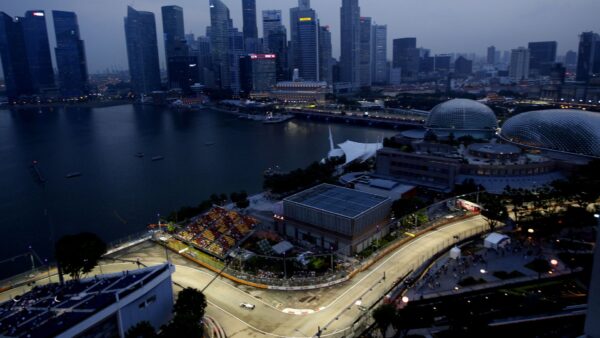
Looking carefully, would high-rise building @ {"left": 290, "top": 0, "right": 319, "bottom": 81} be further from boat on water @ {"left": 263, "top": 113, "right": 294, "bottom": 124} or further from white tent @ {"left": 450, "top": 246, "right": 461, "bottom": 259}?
white tent @ {"left": 450, "top": 246, "right": 461, "bottom": 259}

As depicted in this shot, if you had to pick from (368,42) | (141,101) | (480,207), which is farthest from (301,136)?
(368,42)

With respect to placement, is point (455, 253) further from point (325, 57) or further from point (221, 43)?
point (221, 43)

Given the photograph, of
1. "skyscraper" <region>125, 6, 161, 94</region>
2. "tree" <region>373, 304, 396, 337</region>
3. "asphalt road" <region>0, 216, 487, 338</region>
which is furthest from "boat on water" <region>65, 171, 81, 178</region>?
"skyscraper" <region>125, 6, 161, 94</region>

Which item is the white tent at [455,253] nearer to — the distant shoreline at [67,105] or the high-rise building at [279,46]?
the distant shoreline at [67,105]

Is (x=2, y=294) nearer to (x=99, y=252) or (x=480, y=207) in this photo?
(x=99, y=252)

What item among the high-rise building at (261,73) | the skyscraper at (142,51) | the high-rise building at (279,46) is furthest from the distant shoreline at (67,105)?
the high-rise building at (279,46)

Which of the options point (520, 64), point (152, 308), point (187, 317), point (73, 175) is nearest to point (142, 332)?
point (187, 317)
